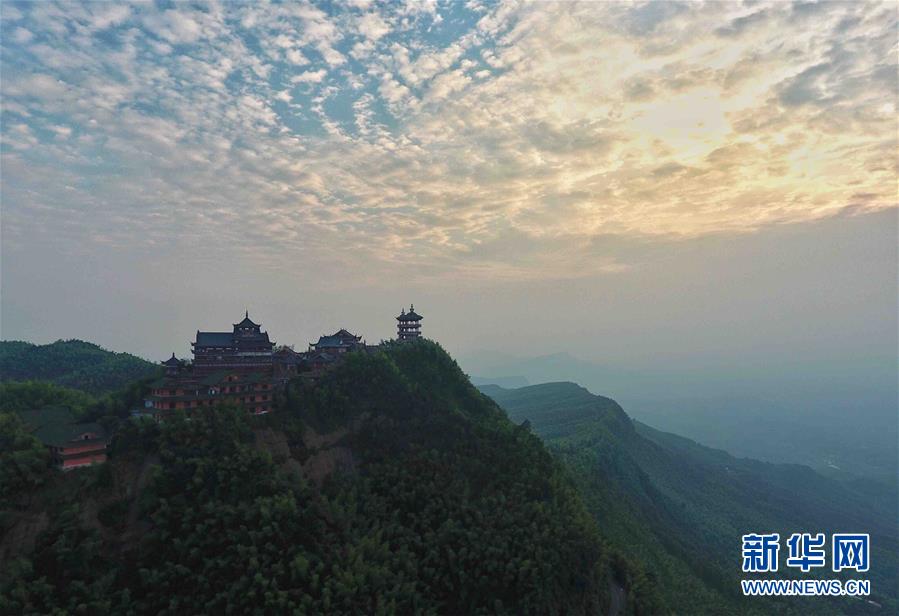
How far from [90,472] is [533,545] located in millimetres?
28373

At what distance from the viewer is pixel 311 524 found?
2850 centimetres

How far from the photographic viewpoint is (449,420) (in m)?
41.1

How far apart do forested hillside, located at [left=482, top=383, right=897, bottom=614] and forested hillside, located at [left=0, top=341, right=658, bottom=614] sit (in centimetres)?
1522

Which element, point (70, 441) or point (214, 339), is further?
point (214, 339)

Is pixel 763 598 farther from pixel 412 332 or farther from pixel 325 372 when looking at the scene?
pixel 325 372

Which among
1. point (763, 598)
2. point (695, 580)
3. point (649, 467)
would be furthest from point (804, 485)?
point (695, 580)

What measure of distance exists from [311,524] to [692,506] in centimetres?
8104

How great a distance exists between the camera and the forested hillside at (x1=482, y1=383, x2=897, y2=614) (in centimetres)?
5000

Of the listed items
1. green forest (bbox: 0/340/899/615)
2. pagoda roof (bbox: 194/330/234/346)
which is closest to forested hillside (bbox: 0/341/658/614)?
green forest (bbox: 0/340/899/615)

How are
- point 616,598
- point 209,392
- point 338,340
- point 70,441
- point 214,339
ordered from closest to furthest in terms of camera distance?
point 70,441
point 616,598
point 209,392
point 214,339
point 338,340

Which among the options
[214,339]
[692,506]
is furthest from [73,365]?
[692,506]

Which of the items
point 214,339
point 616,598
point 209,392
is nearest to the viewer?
point 616,598

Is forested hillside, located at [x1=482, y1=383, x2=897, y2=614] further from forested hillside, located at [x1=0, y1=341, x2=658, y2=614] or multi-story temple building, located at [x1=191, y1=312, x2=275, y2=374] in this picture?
multi-story temple building, located at [x1=191, y1=312, x2=275, y2=374]

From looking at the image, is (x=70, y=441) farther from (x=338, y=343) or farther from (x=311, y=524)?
(x=338, y=343)
